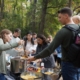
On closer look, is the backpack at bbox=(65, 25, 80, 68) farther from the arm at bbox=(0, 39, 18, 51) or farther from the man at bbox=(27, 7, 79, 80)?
the arm at bbox=(0, 39, 18, 51)

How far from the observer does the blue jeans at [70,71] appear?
→ 2.26m

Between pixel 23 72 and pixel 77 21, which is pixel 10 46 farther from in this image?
pixel 77 21

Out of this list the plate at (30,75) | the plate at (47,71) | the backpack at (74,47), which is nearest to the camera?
the backpack at (74,47)

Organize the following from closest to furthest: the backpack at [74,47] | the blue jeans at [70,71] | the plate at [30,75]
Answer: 1. the backpack at [74,47]
2. the blue jeans at [70,71]
3. the plate at [30,75]

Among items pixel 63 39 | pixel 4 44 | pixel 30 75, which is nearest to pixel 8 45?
pixel 4 44

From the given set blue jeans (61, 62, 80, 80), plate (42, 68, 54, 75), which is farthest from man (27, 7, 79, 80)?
plate (42, 68, 54, 75)

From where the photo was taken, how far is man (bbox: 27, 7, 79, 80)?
7.03ft

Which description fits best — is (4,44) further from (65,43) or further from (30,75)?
(65,43)

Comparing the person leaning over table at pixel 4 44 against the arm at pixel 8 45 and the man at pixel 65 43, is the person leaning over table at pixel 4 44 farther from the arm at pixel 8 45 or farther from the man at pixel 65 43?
the man at pixel 65 43

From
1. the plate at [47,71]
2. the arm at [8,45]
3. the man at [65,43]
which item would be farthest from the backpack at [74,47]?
the arm at [8,45]

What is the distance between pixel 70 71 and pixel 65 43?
0.35m

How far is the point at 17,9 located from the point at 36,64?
2166 cm

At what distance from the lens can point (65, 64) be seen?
90.0 inches

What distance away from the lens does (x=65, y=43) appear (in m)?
2.19
